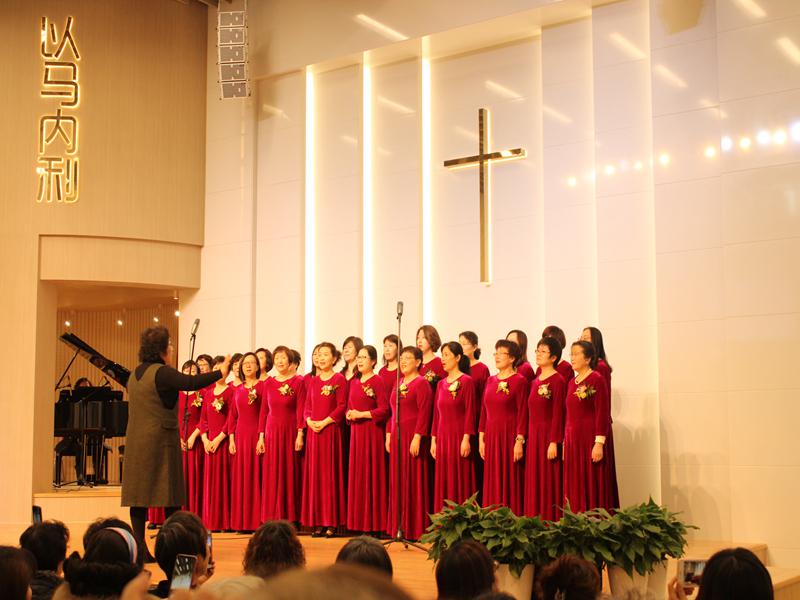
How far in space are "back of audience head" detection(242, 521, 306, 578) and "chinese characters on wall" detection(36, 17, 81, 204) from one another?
7.52m

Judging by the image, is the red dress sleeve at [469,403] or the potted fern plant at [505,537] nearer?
the potted fern plant at [505,537]

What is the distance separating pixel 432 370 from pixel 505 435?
2.96ft

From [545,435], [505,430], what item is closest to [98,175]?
[505,430]

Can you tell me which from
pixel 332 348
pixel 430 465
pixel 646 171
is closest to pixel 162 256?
pixel 332 348

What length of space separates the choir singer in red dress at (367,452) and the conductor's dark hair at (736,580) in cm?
524

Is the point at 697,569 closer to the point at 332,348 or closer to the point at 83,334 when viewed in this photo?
the point at 332,348

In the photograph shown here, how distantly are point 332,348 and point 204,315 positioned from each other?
299 cm

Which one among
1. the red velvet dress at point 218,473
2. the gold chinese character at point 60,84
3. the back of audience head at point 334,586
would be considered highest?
the gold chinese character at point 60,84

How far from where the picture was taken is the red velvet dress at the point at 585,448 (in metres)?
6.56

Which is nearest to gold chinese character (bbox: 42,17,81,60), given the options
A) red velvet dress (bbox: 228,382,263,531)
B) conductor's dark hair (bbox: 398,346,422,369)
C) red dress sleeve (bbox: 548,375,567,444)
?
red velvet dress (bbox: 228,382,263,531)

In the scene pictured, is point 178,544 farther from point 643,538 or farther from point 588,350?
point 588,350

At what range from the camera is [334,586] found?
86cm

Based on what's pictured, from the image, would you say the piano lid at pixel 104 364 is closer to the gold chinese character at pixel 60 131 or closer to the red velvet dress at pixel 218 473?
the gold chinese character at pixel 60 131

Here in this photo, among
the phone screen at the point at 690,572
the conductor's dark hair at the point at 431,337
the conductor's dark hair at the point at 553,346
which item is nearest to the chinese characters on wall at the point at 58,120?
the conductor's dark hair at the point at 431,337
